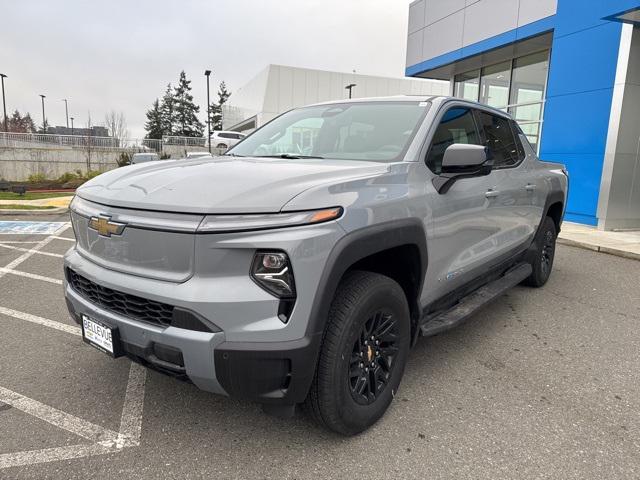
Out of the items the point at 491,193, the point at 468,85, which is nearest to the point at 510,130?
the point at 491,193

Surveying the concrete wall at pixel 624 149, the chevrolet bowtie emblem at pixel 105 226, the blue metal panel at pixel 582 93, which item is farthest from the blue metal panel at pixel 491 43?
the chevrolet bowtie emblem at pixel 105 226

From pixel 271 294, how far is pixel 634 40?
10558mm

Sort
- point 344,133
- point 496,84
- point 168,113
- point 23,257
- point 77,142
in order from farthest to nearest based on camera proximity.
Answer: point 168,113 → point 77,142 → point 496,84 → point 23,257 → point 344,133

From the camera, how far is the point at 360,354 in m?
2.41

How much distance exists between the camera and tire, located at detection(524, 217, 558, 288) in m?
5.02

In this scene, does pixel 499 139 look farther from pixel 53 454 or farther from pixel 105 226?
pixel 53 454

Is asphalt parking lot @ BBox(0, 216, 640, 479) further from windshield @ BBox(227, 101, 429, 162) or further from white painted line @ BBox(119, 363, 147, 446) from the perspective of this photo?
windshield @ BBox(227, 101, 429, 162)

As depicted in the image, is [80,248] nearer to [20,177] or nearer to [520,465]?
[520,465]

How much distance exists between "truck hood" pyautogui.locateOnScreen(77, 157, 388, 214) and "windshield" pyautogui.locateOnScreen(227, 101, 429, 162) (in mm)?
313

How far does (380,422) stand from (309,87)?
40.3 meters

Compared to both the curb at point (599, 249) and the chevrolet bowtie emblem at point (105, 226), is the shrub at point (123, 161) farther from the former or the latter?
the chevrolet bowtie emblem at point (105, 226)

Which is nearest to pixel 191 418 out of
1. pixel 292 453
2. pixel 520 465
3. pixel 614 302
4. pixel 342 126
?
pixel 292 453

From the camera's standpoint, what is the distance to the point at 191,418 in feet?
8.70

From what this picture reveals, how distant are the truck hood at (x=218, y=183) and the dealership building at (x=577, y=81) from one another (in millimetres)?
8770
